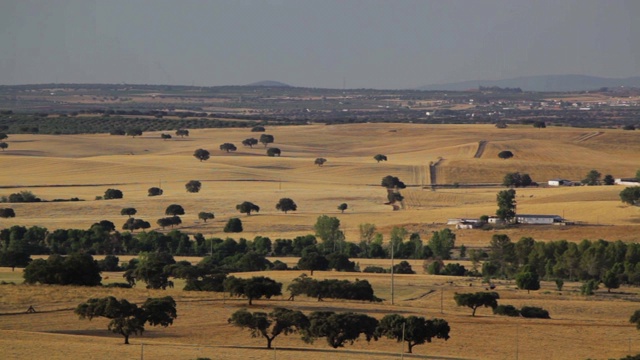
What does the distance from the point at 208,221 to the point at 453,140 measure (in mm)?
85638

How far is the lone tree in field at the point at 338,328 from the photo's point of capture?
Result: 1716 inches

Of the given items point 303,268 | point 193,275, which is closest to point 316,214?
point 303,268

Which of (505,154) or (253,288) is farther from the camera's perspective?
(505,154)

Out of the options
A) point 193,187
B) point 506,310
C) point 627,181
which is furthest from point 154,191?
point 506,310

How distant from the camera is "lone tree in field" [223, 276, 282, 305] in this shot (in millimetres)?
52906

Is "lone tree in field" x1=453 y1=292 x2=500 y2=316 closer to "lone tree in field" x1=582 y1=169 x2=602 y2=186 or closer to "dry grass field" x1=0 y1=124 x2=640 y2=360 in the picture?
"dry grass field" x1=0 y1=124 x2=640 y2=360

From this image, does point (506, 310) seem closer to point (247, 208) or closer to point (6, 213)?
point (247, 208)

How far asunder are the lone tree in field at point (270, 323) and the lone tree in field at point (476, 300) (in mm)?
10780

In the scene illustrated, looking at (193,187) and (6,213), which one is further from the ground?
(6,213)

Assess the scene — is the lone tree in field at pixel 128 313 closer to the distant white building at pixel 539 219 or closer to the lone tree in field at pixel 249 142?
the distant white building at pixel 539 219

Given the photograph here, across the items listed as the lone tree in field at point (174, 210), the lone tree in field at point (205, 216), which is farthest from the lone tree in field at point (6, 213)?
the lone tree in field at point (205, 216)

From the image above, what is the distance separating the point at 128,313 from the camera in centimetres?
4416

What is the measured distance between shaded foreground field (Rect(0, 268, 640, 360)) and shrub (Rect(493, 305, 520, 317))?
1.53 ft

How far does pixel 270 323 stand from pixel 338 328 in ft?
8.17
